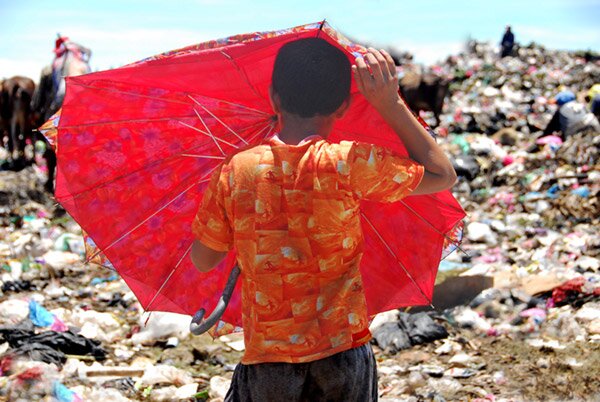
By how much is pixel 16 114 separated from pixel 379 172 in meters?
10.6

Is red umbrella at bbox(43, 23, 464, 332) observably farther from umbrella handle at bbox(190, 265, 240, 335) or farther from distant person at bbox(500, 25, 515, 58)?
distant person at bbox(500, 25, 515, 58)

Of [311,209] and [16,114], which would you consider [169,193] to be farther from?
[16,114]

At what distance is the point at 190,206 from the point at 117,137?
0.97 ft

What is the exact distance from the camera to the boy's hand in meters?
1.56

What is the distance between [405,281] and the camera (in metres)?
2.10

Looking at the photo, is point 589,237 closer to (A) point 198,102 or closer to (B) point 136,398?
(B) point 136,398

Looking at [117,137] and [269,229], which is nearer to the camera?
[269,229]

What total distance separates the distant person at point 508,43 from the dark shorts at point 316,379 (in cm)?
2096

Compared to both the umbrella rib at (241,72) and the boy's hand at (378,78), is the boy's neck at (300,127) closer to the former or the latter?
the boy's hand at (378,78)

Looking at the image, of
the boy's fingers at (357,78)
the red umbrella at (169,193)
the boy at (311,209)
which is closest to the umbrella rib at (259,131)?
the red umbrella at (169,193)

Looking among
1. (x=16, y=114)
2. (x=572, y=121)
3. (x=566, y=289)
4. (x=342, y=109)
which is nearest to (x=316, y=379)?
(x=342, y=109)

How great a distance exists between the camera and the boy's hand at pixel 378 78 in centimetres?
156

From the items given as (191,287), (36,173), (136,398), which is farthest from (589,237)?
(36,173)

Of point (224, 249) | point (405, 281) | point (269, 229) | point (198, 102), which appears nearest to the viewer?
point (269, 229)
